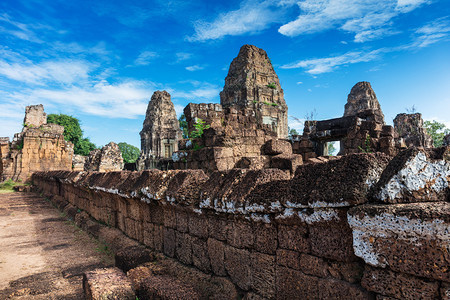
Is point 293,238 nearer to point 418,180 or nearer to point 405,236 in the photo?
point 405,236

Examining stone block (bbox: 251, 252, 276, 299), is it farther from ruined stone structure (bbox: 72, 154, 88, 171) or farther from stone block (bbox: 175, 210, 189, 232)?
ruined stone structure (bbox: 72, 154, 88, 171)

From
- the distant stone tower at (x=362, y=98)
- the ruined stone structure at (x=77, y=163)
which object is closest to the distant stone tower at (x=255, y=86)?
the distant stone tower at (x=362, y=98)

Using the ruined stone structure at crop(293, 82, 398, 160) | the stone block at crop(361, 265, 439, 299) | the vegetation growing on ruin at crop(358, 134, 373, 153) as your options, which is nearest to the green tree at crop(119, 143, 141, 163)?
the ruined stone structure at crop(293, 82, 398, 160)

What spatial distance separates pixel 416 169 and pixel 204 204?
1.81 m

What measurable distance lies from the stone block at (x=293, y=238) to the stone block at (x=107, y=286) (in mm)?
1571

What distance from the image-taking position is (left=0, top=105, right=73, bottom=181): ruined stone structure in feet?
57.3

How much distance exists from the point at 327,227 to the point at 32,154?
798 inches

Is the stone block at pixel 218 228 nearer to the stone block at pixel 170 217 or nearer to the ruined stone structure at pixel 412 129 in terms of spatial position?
the stone block at pixel 170 217

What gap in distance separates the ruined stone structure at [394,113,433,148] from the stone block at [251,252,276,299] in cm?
2017

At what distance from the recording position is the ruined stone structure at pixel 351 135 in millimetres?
9992

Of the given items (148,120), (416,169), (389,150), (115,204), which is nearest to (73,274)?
(115,204)

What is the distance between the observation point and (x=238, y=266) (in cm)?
255

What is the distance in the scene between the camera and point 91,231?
552cm

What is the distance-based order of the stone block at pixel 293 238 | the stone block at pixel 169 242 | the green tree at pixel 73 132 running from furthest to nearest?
the green tree at pixel 73 132, the stone block at pixel 169 242, the stone block at pixel 293 238
